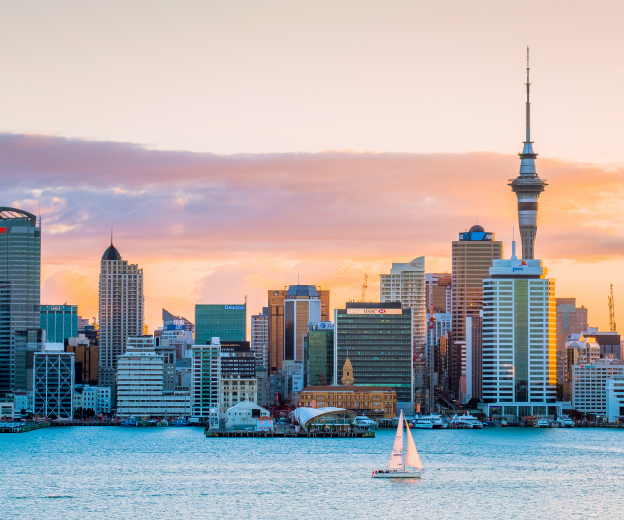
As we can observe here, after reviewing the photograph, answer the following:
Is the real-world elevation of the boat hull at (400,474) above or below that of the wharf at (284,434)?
above

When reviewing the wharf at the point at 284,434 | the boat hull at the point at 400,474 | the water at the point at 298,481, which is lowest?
the wharf at the point at 284,434

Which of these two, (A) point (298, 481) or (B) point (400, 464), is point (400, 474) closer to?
(B) point (400, 464)

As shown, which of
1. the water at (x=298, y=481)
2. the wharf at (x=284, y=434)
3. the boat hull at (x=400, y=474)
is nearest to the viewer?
the water at (x=298, y=481)

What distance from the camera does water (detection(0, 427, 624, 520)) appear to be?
102625 mm

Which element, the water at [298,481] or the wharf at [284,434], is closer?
the water at [298,481]

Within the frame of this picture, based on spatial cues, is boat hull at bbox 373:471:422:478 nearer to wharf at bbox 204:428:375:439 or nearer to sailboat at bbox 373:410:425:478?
sailboat at bbox 373:410:425:478

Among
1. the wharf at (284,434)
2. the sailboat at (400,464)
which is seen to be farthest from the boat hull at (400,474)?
the wharf at (284,434)

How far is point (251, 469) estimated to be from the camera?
438ft

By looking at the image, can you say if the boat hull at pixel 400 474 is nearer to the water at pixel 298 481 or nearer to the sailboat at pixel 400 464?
the sailboat at pixel 400 464

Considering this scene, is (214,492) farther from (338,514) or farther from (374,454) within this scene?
(374,454)

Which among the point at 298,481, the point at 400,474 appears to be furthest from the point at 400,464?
the point at 298,481

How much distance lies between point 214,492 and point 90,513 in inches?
631

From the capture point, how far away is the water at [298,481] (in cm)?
10262

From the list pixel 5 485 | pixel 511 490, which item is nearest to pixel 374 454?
pixel 511 490
